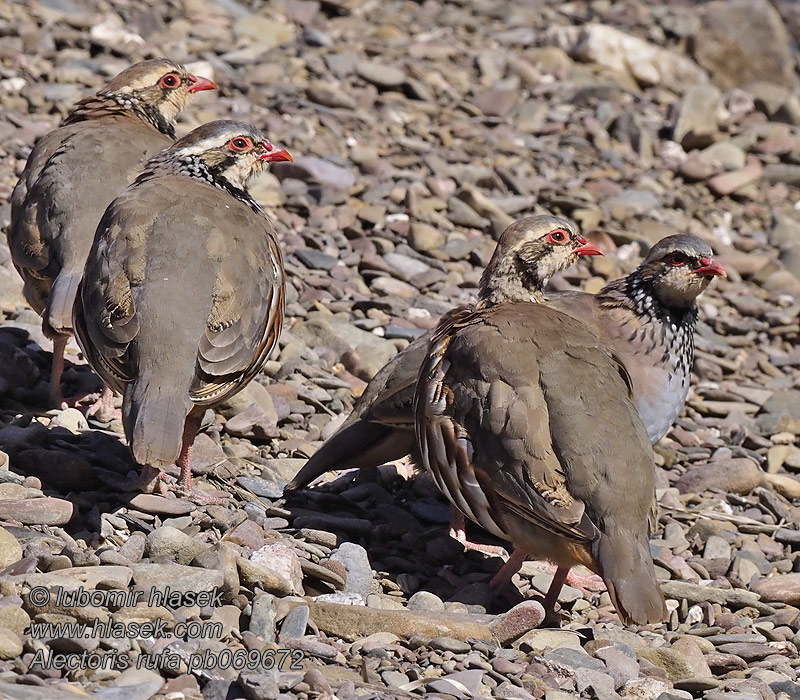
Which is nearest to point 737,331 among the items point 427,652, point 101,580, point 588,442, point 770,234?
point 770,234

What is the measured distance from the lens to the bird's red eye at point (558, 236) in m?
6.32

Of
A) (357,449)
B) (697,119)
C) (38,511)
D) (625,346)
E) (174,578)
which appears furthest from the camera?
(697,119)

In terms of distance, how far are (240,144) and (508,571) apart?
2.51m

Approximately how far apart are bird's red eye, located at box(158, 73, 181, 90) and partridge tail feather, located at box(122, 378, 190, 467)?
291 centimetres

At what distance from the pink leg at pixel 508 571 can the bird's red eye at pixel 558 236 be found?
1588 mm

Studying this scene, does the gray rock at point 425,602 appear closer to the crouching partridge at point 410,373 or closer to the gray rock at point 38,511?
the crouching partridge at point 410,373

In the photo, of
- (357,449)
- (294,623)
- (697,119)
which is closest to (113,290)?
(357,449)

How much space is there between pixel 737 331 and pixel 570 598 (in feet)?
15.1

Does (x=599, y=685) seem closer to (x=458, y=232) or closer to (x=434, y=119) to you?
(x=458, y=232)

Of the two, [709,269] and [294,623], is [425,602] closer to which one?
[294,623]

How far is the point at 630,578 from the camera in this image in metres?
4.89

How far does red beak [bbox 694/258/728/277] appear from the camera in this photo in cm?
680

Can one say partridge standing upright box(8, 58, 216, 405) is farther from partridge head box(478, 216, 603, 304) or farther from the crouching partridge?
partridge head box(478, 216, 603, 304)

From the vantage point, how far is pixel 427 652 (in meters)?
4.75
